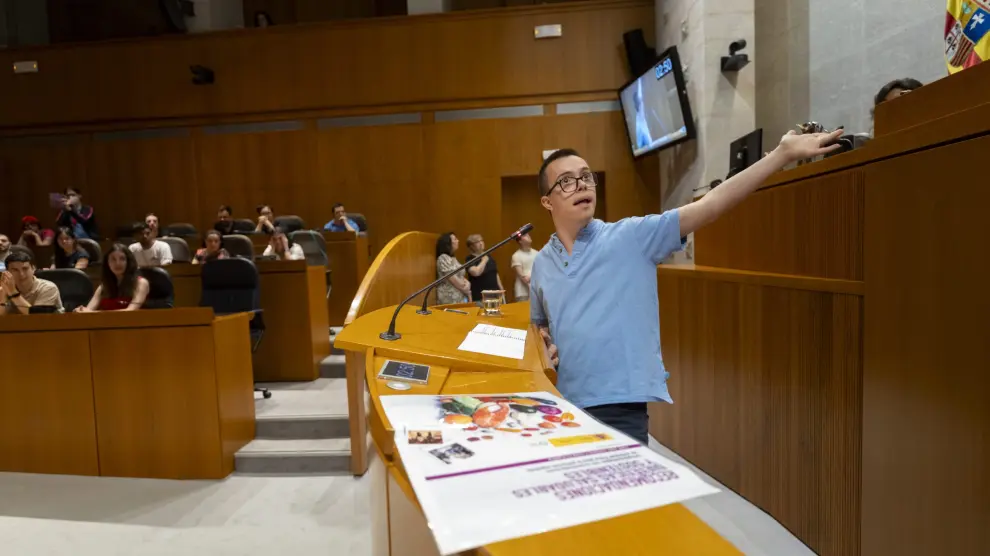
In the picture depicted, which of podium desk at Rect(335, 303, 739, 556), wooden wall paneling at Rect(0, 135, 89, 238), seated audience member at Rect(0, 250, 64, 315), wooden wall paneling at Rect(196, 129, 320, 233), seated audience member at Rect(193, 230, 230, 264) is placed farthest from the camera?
wooden wall paneling at Rect(0, 135, 89, 238)

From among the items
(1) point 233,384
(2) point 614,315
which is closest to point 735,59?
(2) point 614,315

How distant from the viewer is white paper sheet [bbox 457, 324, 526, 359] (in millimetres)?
1338

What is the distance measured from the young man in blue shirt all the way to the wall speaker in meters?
5.99

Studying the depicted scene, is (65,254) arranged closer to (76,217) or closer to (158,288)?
(76,217)

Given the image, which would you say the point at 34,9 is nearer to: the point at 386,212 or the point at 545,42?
the point at 386,212

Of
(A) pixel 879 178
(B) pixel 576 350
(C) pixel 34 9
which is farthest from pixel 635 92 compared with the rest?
(C) pixel 34 9

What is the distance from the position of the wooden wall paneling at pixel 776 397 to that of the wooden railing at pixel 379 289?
150 cm

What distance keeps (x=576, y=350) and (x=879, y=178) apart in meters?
0.93

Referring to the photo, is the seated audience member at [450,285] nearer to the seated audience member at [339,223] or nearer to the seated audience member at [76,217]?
the seated audience member at [339,223]

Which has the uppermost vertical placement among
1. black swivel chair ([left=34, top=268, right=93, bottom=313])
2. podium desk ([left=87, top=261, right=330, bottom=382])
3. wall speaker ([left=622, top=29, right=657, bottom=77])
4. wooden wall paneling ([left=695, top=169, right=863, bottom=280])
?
wall speaker ([left=622, top=29, right=657, bottom=77])

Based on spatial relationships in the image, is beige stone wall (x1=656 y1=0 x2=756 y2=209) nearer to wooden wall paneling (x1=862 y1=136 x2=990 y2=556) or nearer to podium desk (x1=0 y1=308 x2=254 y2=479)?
wooden wall paneling (x1=862 y1=136 x2=990 y2=556)

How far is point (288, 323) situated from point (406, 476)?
3.62 meters

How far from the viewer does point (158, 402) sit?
3025mm

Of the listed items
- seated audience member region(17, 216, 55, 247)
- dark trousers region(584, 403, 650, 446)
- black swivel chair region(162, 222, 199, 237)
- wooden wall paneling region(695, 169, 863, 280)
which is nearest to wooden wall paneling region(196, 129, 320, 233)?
black swivel chair region(162, 222, 199, 237)
